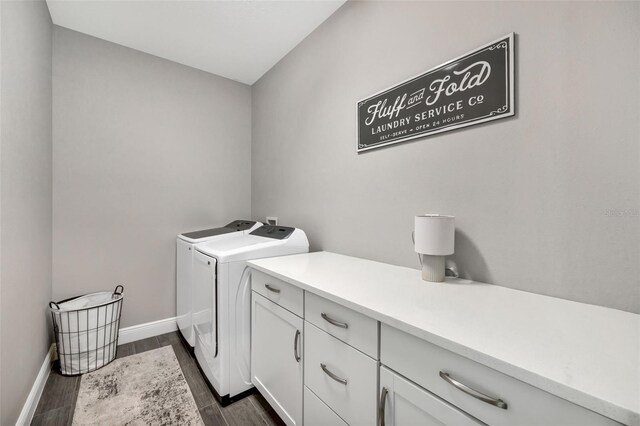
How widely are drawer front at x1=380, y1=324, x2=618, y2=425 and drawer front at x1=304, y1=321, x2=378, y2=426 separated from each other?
0.13 metres

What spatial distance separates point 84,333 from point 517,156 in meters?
2.78

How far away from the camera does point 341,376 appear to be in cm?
104

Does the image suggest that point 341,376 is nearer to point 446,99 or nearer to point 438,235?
point 438,235

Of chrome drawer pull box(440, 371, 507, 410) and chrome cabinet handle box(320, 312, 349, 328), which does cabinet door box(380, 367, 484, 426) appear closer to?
chrome drawer pull box(440, 371, 507, 410)

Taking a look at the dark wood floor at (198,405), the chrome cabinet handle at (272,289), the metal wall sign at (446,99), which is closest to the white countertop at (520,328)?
the chrome cabinet handle at (272,289)

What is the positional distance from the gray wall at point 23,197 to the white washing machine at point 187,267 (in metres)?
0.84

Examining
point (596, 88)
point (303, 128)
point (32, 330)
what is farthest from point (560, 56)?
point (32, 330)

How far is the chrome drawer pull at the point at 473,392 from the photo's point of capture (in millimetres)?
607

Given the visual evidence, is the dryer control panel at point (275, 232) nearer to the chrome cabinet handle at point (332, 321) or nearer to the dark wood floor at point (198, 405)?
the chrome cabinet handle at point (332, 321)

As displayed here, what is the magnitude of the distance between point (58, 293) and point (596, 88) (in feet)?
10.9

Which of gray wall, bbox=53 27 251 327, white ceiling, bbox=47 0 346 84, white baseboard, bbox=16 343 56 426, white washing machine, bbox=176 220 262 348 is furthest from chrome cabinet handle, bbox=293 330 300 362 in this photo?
white ceiling, bbox=47 0 346 84

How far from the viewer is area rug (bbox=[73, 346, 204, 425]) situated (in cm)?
147

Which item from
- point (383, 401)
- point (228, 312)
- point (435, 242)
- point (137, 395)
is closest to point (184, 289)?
point (137, 395)

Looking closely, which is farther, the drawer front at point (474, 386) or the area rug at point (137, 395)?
the area rug at point (137, 395)
